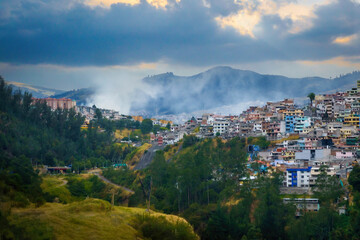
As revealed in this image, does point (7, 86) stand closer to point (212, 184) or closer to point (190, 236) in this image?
point (212, 184)

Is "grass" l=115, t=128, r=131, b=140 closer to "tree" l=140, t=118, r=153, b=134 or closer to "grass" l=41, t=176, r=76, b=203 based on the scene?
"tree" l=140, t=118, r=153, b=134

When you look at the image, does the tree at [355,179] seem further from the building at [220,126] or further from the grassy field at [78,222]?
the building at [220,126]

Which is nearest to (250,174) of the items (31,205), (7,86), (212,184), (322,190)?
(212,184)

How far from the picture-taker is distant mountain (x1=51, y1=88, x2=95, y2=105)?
126 metres

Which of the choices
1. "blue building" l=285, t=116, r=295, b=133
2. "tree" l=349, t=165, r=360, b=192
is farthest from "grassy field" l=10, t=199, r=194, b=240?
"blue building" l=285, t=116, r=295, b=133

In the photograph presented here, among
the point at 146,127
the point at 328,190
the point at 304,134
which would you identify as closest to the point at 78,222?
the point at 328,190

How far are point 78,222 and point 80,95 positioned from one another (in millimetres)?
125863

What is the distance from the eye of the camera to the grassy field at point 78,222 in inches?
442

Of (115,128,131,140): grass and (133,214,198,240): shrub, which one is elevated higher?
(115,128,131,140): grass

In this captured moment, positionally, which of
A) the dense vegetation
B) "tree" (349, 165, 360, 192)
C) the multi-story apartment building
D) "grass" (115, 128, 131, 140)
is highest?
the multi-story apartment building

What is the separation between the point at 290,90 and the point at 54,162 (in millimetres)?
88681

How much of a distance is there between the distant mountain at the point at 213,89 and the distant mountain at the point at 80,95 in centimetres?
1441

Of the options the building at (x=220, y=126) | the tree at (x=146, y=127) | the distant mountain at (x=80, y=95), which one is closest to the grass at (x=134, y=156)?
the building at (x=220, y=126)

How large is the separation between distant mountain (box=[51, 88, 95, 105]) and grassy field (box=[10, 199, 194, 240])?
367ft
